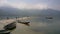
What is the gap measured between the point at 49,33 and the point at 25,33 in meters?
1.41

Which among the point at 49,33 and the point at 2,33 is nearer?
the point at 2,33

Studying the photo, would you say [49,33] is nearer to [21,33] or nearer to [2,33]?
[21,33]

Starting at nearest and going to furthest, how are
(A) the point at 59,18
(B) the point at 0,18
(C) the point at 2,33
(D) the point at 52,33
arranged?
(C) the point at 2,33 → (D) the point at 52,33 → (B) the point at 0,18 → (A) the point at 59,18

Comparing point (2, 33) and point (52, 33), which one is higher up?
point (2, 33)

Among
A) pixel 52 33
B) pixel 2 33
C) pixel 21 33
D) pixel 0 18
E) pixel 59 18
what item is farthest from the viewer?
pixel 59 18

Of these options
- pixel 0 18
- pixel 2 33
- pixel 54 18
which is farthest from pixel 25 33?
pixel 54 18

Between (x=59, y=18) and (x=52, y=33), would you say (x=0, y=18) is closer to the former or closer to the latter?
(x=52, y=33)

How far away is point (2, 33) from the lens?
14.8 ft

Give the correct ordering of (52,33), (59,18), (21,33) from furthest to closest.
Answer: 1. (59,18)
2. (52,33)
3. (21,33)

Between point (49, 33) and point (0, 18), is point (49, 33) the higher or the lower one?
the lower one

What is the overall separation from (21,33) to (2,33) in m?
1.84

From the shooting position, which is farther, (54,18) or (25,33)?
(54,18)

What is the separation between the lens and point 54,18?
14.4m

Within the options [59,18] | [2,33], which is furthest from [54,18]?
[2,33]
